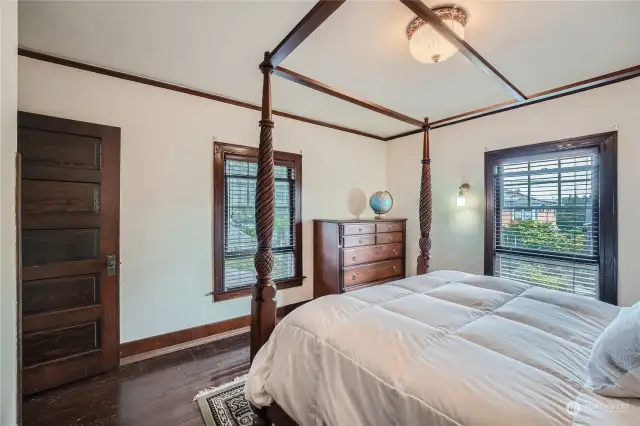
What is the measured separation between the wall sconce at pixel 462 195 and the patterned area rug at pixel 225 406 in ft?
10.3

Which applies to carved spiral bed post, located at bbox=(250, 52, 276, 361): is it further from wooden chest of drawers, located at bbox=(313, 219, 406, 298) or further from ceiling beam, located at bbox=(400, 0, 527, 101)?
wooden chest of drawers, located at bbox=(313, 219, 406, 298)

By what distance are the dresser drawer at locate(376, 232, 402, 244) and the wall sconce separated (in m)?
0.90

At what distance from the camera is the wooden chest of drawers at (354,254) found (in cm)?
350

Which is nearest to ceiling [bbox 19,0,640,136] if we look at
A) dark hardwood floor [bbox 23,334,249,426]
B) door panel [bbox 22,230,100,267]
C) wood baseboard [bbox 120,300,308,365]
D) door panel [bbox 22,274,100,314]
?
door panel [bbox 22,230,100,267]

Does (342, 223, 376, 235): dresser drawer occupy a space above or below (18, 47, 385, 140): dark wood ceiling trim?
below

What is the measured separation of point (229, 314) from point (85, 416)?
141cm

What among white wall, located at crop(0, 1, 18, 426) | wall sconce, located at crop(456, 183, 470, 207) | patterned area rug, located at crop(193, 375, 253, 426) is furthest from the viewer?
wall sconce, located at crop(456, 183, 470, 207)

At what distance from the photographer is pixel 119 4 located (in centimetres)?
173

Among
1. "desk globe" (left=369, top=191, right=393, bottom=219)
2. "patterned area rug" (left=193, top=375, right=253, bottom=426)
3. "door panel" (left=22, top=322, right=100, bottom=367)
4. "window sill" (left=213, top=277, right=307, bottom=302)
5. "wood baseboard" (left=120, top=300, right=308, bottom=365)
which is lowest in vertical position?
"patterned area rug" (left=193, top=375, right=253, bottom=426)

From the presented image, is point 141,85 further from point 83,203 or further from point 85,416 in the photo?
point 85,416

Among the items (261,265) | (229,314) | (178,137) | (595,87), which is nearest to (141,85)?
(178,137)

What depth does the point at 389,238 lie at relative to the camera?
4031 mm

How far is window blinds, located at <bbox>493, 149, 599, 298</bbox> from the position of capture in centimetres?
286

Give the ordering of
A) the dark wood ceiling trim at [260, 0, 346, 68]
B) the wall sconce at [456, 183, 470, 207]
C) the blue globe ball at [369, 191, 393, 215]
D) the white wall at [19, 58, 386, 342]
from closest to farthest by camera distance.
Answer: the dark wood ceiling trim at [260, 0, 346, 68] < the white wall at [19, 58, 386, 342] < the wall sconce at [456, 183, 470, 207] < the blue globe ball at [369, 191, 393, 215]
